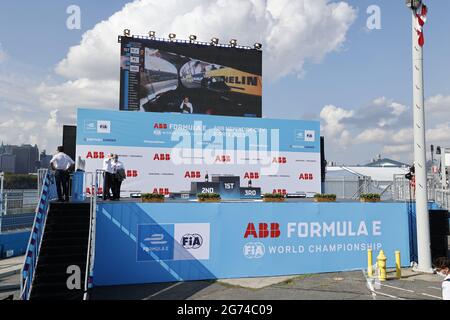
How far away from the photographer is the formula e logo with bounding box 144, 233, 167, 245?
11.8m

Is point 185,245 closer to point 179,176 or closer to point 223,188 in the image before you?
point 223,188

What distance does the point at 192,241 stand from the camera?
1205 cm

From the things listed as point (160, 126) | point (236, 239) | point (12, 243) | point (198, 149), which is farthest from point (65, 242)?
point (198, 149)

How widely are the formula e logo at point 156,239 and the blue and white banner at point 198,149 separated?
330 inches

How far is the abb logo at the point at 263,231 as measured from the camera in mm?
12547

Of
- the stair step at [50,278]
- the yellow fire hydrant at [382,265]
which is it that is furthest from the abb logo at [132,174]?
the yellow fire hydrant at [382,265]

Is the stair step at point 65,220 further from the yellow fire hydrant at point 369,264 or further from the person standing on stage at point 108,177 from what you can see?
Answer: the yellow fire hydrant at point 369,264

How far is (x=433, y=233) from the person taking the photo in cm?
1448

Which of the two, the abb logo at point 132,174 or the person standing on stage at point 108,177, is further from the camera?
the abb logo at point 132,174

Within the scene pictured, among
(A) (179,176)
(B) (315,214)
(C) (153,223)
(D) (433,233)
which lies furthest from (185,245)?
(D) (433,233)

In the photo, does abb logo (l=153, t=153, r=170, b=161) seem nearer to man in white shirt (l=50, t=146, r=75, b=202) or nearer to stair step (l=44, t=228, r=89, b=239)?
man in white shirt (l=50, t=146, r=75, b=202)

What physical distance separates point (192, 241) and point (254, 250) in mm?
2242

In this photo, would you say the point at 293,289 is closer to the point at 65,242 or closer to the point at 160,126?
the point at 65,242

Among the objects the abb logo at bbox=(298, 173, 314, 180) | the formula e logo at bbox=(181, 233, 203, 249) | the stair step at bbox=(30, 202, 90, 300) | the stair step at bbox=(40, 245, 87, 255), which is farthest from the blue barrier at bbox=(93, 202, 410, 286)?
the abb logo at bbox=(298, 173, 314, 180)
